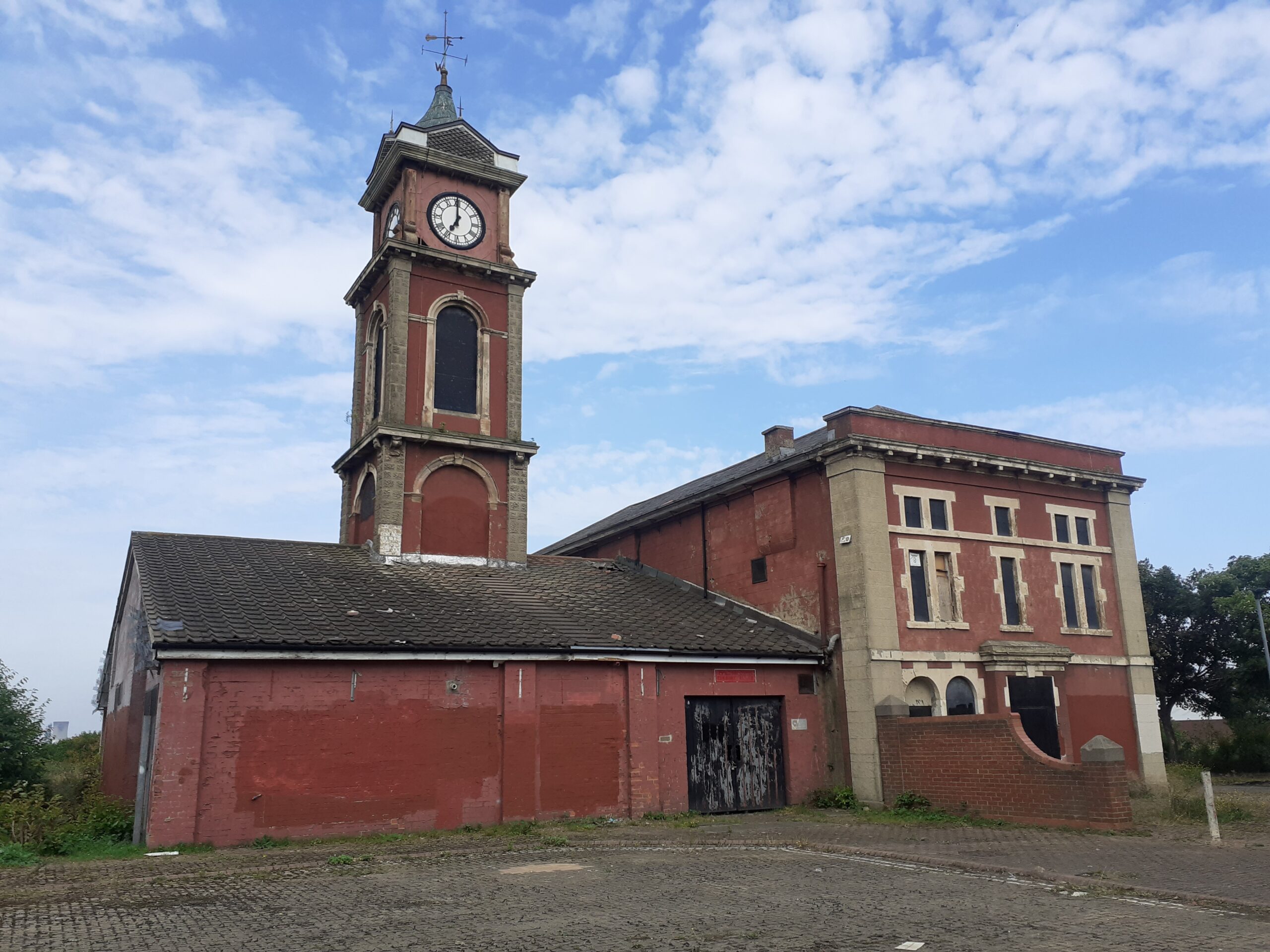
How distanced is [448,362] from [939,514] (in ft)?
42.4

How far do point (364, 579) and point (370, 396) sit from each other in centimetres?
701

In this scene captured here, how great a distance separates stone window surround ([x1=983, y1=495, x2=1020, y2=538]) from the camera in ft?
77.6

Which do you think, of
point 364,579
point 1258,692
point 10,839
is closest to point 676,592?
point 364,579

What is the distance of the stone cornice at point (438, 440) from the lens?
23.4 metres

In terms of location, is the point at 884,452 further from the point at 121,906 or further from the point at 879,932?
the point at 121,906

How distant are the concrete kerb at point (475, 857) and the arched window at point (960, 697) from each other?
7.04 m

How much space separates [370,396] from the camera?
26031 millimetres

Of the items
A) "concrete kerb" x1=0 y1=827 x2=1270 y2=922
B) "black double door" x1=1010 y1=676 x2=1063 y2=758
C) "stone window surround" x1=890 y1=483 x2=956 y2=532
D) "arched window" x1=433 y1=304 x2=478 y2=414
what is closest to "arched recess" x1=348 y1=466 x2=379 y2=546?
"arched window" x1=433 y1=304 x2=478 y2=414

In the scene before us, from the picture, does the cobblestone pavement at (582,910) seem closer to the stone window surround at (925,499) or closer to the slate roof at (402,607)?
the slate roof at (402,607)

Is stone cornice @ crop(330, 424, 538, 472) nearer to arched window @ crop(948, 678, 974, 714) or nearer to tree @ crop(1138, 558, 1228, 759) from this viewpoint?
arched window @ crop(948, 678, 974, 714)

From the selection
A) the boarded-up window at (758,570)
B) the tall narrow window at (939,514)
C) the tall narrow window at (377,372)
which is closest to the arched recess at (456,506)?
the tall narrow window at (377,372)

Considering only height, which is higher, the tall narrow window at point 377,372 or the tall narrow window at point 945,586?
the tall narrow window at point 377,372

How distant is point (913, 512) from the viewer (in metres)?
22.5

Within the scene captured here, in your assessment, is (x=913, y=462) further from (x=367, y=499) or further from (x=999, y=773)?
(x=367, y=499)
